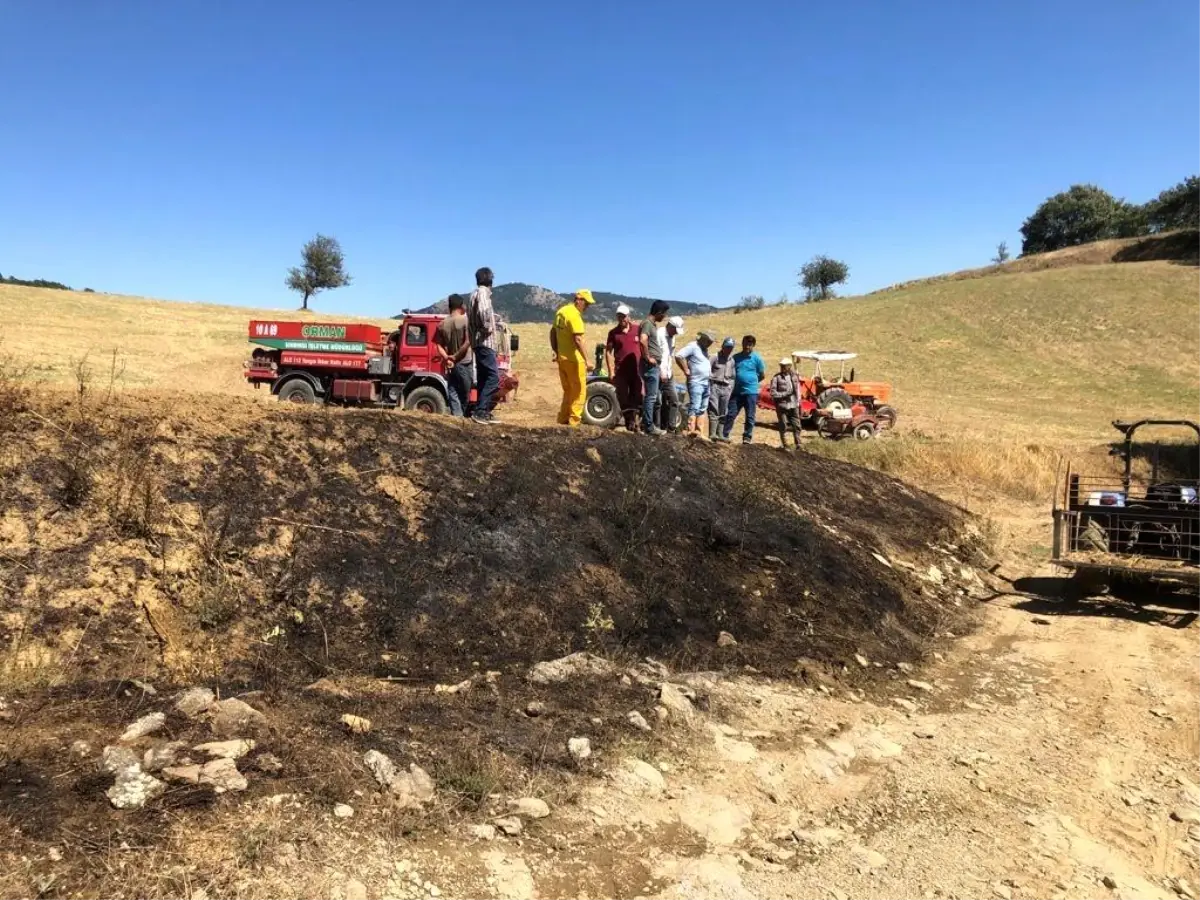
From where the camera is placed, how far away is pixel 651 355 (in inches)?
380

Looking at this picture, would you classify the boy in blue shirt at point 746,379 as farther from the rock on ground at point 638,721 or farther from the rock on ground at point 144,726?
the rock on ground at point 144,726

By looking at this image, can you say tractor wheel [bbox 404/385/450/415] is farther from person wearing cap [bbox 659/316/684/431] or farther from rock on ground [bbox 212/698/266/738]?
rock on ground [bbox 212/698/266/738]

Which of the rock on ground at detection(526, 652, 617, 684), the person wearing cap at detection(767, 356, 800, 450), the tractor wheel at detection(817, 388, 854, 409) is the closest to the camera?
the rock on ground at detection(526, 652, 617, 684)

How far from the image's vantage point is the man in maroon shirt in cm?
969

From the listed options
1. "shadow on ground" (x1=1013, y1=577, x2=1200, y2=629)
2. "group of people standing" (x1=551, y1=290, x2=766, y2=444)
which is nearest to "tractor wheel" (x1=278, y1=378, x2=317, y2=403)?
"group of people standing" (x1=551, y1=290, x2=766, y2=444)

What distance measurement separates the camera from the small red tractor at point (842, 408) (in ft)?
64.2

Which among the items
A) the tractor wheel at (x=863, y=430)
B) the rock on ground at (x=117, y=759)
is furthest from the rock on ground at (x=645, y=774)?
the tractor wheel at (x=863, y=430)

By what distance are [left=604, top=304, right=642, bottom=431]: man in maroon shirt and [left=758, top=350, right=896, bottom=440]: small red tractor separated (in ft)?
30.4

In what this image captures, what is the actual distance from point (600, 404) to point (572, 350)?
5.07 metres

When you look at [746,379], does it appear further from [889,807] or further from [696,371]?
[889,807]

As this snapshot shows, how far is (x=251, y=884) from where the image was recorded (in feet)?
7.97

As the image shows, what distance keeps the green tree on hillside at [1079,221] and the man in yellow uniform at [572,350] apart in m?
85.8

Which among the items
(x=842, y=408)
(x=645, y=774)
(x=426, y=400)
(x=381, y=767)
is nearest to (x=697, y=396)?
(x=426, y=400)

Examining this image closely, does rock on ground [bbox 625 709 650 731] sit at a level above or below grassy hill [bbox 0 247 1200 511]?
below
